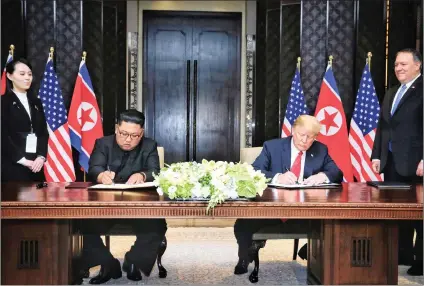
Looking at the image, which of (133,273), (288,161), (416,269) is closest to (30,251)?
(133,273)

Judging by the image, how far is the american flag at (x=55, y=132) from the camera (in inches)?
196

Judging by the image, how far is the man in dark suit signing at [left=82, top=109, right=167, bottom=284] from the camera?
3.08m

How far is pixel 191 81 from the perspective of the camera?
6828mm

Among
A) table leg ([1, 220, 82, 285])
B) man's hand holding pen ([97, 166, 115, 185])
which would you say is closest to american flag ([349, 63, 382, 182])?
man's hand holding pen ([97, 166, 115, 185])

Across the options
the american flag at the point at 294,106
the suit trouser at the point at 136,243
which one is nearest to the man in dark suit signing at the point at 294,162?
the suit trouser at the point at 136,243

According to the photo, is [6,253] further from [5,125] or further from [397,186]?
[397,186]

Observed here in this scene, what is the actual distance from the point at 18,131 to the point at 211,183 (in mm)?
2006

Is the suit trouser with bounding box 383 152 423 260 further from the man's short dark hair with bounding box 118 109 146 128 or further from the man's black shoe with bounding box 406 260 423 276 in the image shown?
the man's short dark hair with bounding box 118 109 146 128

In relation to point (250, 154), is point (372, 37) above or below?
above

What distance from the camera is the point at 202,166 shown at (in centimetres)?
245

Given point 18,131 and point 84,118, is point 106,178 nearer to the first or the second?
point 18,131

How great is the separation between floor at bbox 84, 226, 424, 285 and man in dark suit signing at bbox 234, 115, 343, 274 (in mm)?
198

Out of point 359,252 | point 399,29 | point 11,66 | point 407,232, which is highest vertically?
point 399,29

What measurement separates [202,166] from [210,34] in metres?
4.64
